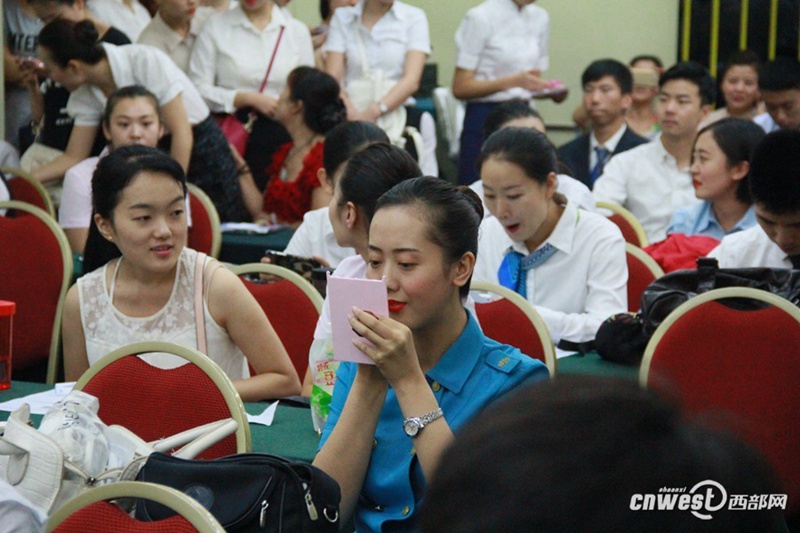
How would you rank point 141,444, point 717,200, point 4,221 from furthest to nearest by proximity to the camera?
point 717,200, point 4,221, point 141,444

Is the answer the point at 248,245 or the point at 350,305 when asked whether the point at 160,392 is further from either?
the point at 248,245

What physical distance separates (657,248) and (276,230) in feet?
6.39

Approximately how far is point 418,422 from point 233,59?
4116mm

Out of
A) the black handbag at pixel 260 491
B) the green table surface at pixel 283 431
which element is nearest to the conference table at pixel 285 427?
the green table surface at pixel 283 431

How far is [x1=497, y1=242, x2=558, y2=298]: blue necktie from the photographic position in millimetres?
3361

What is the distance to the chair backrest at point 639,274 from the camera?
3547mm

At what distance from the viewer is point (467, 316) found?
1930mm

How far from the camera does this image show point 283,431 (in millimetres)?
2406

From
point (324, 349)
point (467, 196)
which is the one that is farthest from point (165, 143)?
point (467, 196)

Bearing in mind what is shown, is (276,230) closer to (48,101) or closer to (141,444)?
(48,101)

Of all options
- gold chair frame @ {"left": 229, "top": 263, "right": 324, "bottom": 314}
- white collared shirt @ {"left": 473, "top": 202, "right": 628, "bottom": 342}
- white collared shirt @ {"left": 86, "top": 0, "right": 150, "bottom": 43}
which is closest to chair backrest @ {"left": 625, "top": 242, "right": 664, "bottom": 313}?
white collared shirt @ {"left": 473, "top": 202, "right": 628, "bottom": 342}

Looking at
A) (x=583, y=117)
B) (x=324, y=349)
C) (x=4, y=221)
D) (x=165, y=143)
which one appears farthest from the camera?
(x=583, y=117)

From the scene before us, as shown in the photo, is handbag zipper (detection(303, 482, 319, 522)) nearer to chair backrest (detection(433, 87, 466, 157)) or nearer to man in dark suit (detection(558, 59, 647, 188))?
man in dark suit (detection(558, 59, 647, 188))

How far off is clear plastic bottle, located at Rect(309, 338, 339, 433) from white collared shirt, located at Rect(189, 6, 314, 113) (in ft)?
11.0
